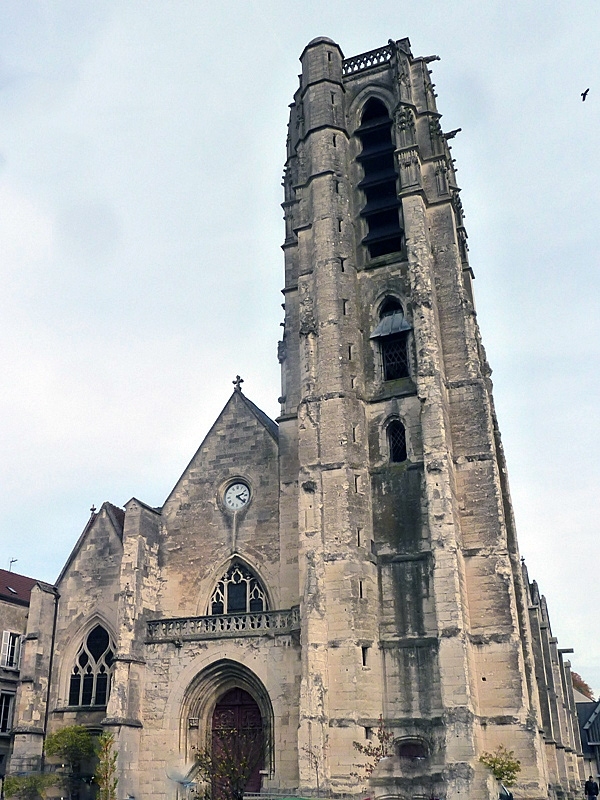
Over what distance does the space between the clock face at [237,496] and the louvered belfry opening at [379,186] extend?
935 cm

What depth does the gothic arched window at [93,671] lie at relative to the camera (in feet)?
76.1

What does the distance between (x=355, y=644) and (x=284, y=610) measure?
2218 mm

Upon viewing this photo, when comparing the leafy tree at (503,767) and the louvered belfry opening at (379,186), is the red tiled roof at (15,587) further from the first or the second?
the louvered belfry opening at (379,186)

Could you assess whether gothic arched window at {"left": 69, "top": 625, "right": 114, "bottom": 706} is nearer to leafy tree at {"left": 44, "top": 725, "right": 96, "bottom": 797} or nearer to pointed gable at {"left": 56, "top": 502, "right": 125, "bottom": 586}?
leafy tree at {"left": 44, "top": 725, "right": 96, "bottom": 797}

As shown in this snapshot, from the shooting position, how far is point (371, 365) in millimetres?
24891

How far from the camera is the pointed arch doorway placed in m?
19.9

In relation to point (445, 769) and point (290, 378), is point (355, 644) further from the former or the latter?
point (290, 378)

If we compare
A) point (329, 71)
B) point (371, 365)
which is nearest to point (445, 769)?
point (371, 365)

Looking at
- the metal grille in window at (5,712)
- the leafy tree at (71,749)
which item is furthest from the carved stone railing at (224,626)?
the metal grille in window at (5,712)

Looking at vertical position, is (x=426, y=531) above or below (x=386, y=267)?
below

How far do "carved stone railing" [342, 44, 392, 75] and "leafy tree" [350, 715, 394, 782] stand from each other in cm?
2331

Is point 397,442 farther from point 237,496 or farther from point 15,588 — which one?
point 15,588

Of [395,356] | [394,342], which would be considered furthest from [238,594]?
[394,342]

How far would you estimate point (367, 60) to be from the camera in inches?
1181
